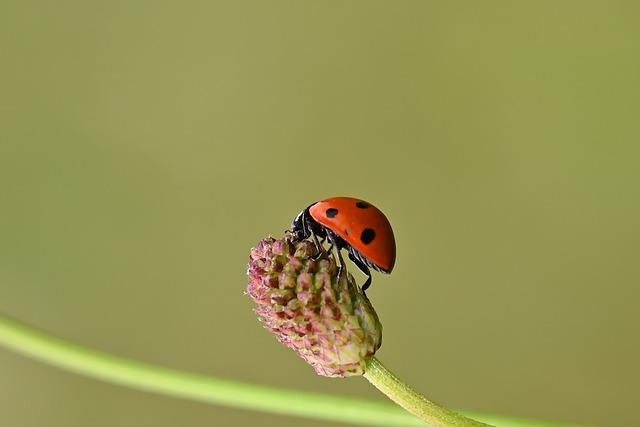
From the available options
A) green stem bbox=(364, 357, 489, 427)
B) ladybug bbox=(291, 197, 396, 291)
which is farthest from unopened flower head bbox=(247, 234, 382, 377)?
ladybug bbox=(291, 197, 396, 291)

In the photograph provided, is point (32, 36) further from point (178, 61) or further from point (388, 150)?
point (388, 150)

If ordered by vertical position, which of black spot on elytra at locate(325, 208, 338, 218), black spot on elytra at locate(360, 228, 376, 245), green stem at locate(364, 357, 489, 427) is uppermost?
black spot on elytra at locate(325, 208, 338, 218)

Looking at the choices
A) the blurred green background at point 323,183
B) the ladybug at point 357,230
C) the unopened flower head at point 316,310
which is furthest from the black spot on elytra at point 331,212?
the blurred green background at point 323,183

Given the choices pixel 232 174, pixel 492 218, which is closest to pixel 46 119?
pixel 232 174

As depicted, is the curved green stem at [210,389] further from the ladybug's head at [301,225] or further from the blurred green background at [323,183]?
the blurred green background at [323,183]

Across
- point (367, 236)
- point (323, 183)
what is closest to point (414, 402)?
point (367, 236)

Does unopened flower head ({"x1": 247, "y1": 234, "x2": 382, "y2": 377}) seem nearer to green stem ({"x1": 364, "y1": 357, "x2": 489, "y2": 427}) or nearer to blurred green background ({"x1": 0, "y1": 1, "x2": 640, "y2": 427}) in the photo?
green stem ({"x1": 364, "y1": 357, "x2": 489, "y2": 427})
